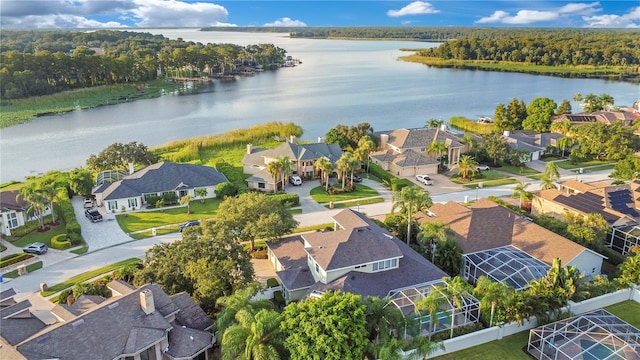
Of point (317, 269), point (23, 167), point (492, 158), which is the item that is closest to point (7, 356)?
point (317, 269)

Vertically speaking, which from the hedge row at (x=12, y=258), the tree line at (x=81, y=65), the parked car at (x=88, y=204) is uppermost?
the tree line at (x=81, y=65)

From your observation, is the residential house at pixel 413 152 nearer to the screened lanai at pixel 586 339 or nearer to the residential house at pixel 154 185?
the residential house at pixel 154 185

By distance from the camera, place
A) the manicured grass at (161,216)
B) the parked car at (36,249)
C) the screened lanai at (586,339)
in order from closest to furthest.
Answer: the screened lanai at (586,339), the parked car at (36,249), the manicured grass at (161,216)

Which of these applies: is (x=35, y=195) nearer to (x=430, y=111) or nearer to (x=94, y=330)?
(x=94, y=330)

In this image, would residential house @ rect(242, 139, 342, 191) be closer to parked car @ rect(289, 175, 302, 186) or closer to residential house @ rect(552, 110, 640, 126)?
parked car @ rect(289, 175, 302, 186)

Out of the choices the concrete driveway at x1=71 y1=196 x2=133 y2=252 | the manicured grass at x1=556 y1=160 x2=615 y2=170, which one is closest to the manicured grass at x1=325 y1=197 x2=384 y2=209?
the concrete driveway at x1=71 y1=196 x2=133 y2=252

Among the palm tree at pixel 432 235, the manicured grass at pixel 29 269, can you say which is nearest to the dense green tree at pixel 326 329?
the palm tree at pixel 432 235

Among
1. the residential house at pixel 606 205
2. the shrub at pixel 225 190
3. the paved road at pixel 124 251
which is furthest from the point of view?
the shrub at pixel 225 190
